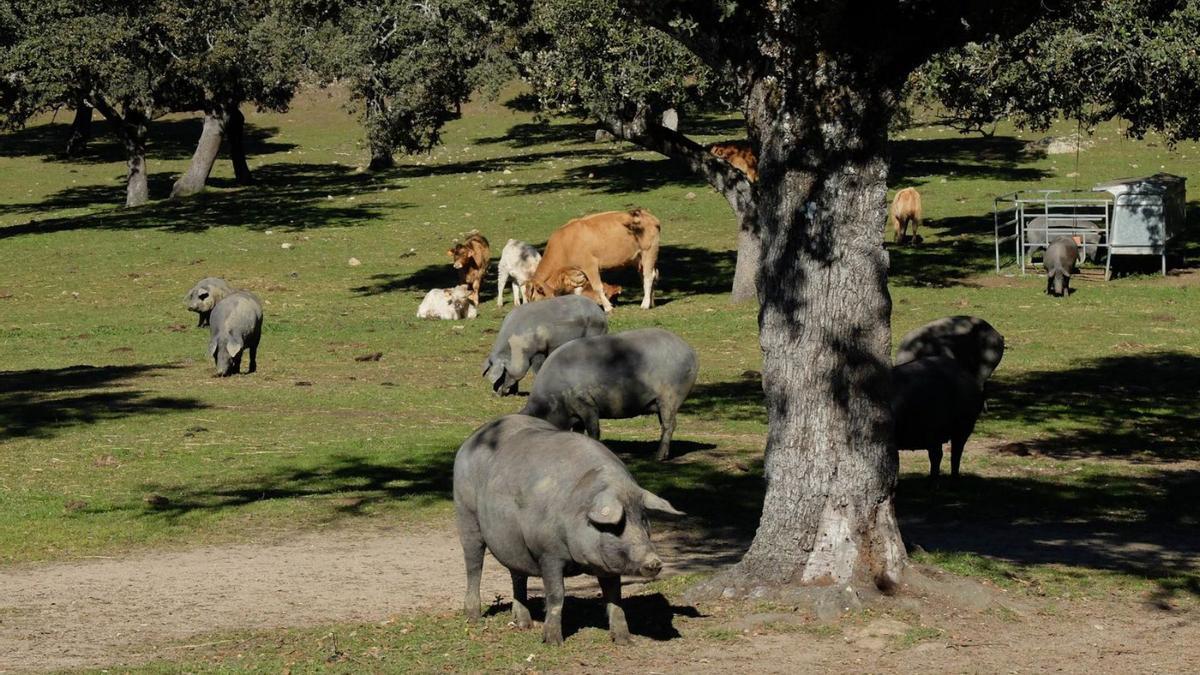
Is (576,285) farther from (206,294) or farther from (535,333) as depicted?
(535,333)

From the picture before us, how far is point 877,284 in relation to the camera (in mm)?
12234

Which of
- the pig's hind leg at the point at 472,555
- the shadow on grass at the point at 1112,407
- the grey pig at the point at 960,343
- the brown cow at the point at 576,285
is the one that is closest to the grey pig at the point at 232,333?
the brown cow at the point at 576,285

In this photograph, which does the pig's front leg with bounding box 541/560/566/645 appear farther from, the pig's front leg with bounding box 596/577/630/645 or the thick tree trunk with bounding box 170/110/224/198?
the thick tree trunk with bounding box 170/110/224/198

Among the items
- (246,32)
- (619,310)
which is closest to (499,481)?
(619,310)

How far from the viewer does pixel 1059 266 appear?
35.2 metres

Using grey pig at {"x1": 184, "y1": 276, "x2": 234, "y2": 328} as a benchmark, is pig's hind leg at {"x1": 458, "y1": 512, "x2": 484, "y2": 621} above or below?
below

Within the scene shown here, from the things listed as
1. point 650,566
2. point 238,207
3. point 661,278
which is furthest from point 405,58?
point 650,566

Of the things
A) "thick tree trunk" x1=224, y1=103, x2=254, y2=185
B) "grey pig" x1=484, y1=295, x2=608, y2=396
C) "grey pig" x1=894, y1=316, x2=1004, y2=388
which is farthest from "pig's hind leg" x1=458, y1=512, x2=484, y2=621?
"thick tree trunk" x1=224, y1=103, x2=254, y2=185

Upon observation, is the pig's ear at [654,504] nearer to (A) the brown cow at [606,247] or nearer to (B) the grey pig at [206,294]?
(B) the grey pig at [206,294]

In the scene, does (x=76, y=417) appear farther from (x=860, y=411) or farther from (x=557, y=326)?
(x=860, y=411)

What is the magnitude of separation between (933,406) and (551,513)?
7671 mm

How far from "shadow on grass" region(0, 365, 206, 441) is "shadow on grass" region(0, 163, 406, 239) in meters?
22.0

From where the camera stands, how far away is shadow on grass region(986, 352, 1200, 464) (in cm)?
2045

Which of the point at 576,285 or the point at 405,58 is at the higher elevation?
the point at 405,58
